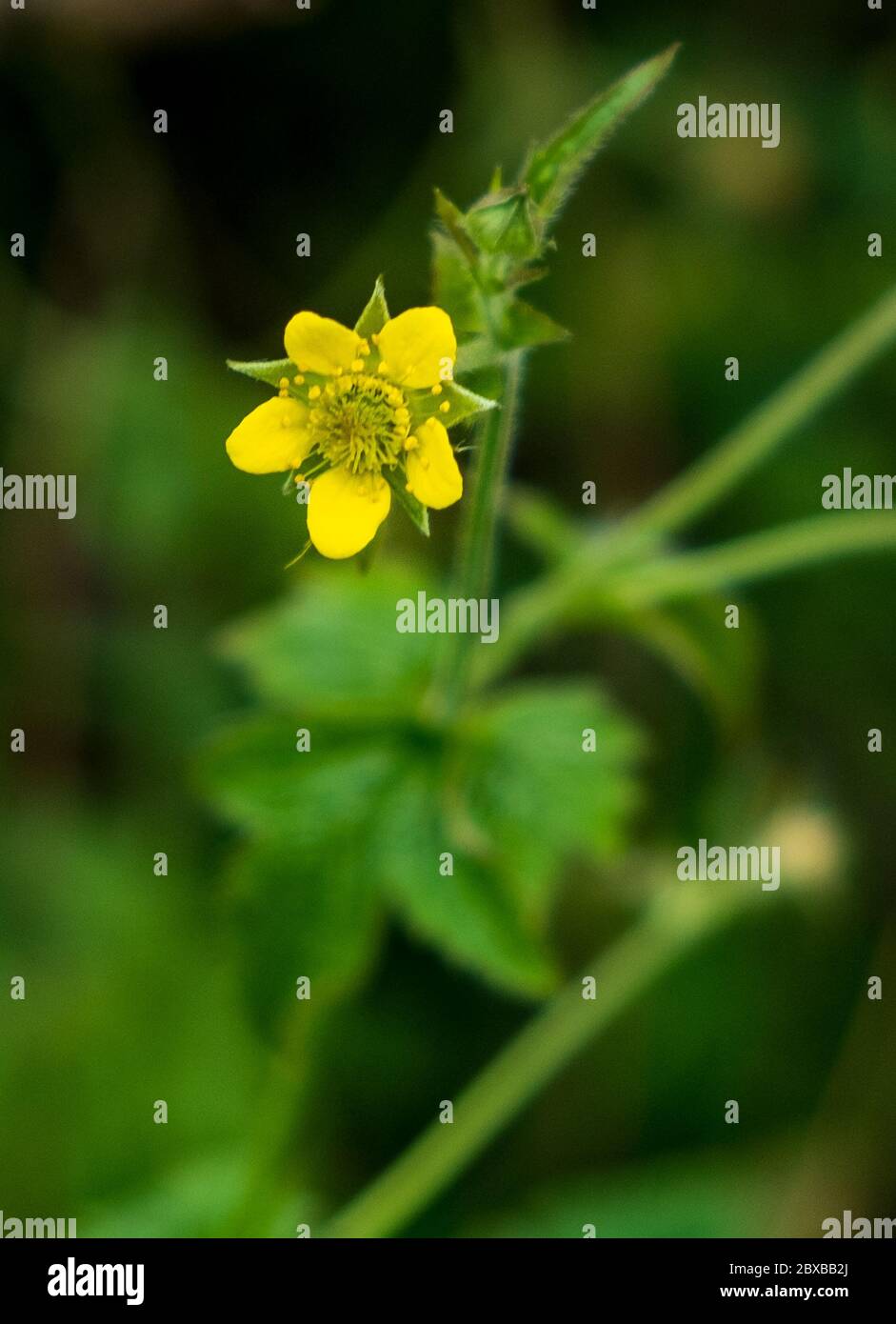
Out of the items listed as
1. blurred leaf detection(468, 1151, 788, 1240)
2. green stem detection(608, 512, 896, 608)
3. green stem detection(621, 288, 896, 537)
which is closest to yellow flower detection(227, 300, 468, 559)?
green stem detection(608, 512, 896, 608)

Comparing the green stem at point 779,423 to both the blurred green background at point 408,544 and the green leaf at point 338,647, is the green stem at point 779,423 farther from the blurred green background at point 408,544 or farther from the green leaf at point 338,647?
the blurred green background at point 408,544

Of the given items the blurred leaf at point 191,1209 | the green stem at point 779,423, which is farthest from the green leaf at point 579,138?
the blurred leaf at point 191,1209

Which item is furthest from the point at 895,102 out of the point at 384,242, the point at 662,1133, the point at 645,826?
the point at 662,1133

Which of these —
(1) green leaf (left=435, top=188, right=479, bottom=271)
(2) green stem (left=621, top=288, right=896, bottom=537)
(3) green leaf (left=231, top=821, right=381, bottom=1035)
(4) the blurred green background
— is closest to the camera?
(1) green leaf (left=435, top=188, right=479, bottom=271)

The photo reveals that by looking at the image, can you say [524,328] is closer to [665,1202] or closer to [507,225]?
[507,225]

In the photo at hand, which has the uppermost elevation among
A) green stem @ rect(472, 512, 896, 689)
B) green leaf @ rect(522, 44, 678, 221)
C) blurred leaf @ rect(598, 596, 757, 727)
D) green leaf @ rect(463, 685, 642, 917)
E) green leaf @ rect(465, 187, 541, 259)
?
green leaf @ rect(522, 44, 678, 221)

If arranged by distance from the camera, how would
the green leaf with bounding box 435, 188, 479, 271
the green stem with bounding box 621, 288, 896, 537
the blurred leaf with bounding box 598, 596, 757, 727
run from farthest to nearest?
the blurred leaf with bounding box 598, 596, 757, 727 → the green stem with bounding box 621, 288, 896, 537 → the green leaf with bounding box 435, 188, 479, 271

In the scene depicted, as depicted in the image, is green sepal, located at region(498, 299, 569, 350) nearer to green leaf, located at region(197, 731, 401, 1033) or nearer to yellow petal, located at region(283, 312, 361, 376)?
yellow petal, located at region(283, 312, 361, 376)
